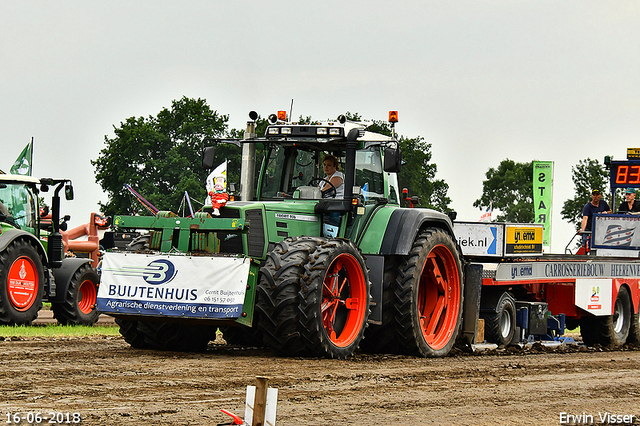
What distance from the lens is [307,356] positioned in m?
10.1

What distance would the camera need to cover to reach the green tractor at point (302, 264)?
32.0 feet

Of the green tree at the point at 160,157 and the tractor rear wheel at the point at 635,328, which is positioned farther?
the green tree at the point at 160,157

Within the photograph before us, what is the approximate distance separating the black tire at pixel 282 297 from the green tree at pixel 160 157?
38.0 m

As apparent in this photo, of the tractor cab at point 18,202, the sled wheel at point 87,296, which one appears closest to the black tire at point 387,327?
the tractor cab at point 18,202

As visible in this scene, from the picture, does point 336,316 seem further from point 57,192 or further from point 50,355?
point 57,192

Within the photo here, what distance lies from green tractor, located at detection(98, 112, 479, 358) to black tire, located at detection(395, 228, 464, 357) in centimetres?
2

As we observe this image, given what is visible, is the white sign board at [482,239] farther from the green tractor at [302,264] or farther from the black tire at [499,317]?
the green tractor at [302,264]

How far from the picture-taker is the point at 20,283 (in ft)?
49.1

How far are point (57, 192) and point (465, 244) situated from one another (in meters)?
7.02

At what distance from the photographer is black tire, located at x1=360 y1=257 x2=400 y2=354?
11281 millimetres

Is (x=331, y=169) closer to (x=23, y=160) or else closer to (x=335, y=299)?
(x=335, y=299)

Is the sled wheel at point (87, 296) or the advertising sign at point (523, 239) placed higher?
the advertising sign at point (523, 239)

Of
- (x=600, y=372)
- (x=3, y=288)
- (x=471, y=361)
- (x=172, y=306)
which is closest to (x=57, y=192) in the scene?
(x=3, y=288)

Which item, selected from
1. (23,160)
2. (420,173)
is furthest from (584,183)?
(23,160)
